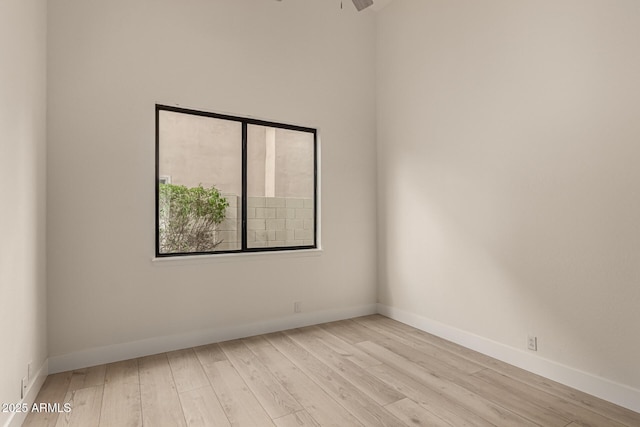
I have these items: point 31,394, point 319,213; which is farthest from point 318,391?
point 319,213

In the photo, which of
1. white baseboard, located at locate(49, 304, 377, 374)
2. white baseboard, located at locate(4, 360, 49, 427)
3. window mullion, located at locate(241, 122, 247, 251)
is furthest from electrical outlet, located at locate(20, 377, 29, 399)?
window mullion, located at locate(241, 122, 247, 251)

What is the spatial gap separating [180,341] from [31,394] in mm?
1093

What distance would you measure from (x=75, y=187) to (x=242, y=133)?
1555mm

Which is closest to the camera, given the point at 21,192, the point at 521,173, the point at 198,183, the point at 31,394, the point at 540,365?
the point at 21,192

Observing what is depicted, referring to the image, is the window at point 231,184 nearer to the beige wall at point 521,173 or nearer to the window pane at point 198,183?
the window pane at point 198,183

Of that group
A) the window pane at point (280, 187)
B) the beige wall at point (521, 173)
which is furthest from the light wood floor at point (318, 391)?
the window pane at point (280, 187)

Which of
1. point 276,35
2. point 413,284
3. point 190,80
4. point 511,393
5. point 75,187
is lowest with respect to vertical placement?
point 511,393

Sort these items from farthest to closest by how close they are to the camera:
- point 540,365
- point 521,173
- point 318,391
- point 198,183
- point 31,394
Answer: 1. point 198,183
2. point 521,173
3. point 540,365
4. point 318,391
5. point 31,394

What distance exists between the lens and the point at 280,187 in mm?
3898

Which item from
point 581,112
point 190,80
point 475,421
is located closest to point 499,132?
point 581,112

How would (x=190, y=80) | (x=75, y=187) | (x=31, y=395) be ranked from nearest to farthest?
(x=31, y=395) < (x=75, y=187) < (x=190, y=80)

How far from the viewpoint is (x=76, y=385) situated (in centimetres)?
247

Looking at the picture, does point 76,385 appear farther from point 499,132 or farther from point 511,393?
point 499,132

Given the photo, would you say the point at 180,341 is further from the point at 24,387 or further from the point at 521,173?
the point at 521,173
